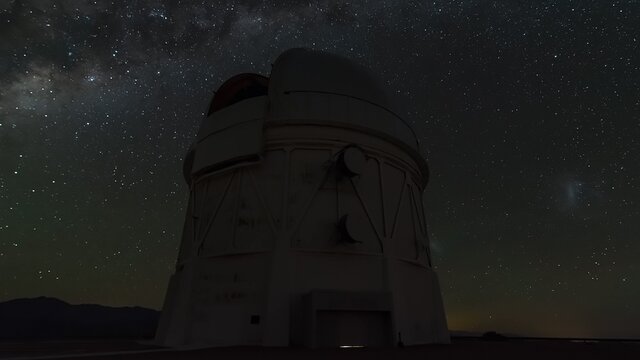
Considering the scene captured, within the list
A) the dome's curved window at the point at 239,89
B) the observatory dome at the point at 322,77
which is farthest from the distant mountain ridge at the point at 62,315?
the observatory dome at the point at 322,77

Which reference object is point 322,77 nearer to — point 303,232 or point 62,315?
point 303,232

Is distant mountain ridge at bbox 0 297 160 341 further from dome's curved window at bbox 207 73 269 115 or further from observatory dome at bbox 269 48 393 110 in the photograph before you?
observatory dome at bbox 269 48 393 110

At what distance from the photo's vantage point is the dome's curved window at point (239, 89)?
19.5 meters

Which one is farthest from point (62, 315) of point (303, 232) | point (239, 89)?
point (303, 232)

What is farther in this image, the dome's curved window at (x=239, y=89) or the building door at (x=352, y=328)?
the dome's curved window at (x=239, y=89)

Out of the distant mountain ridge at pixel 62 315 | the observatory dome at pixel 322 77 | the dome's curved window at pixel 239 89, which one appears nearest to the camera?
the observatory dome at pixel 322 77

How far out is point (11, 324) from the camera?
110m

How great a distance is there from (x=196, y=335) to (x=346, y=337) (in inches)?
223

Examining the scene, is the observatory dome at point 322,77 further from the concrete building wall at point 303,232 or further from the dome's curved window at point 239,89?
the dome's curved window at point 239,89

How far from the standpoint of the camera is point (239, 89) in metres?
19.8

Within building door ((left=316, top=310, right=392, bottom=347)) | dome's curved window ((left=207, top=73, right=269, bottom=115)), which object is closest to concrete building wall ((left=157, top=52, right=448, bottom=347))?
building door ((left=316, top=310, right=392, bottom=347))

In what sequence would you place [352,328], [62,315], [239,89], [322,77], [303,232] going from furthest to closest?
[62,315] → [239,89] → [322,77] → [303,232] → [352,328]

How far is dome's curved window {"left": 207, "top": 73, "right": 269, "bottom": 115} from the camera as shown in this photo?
64.0 ft

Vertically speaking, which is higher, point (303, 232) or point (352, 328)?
point (303, 232)
